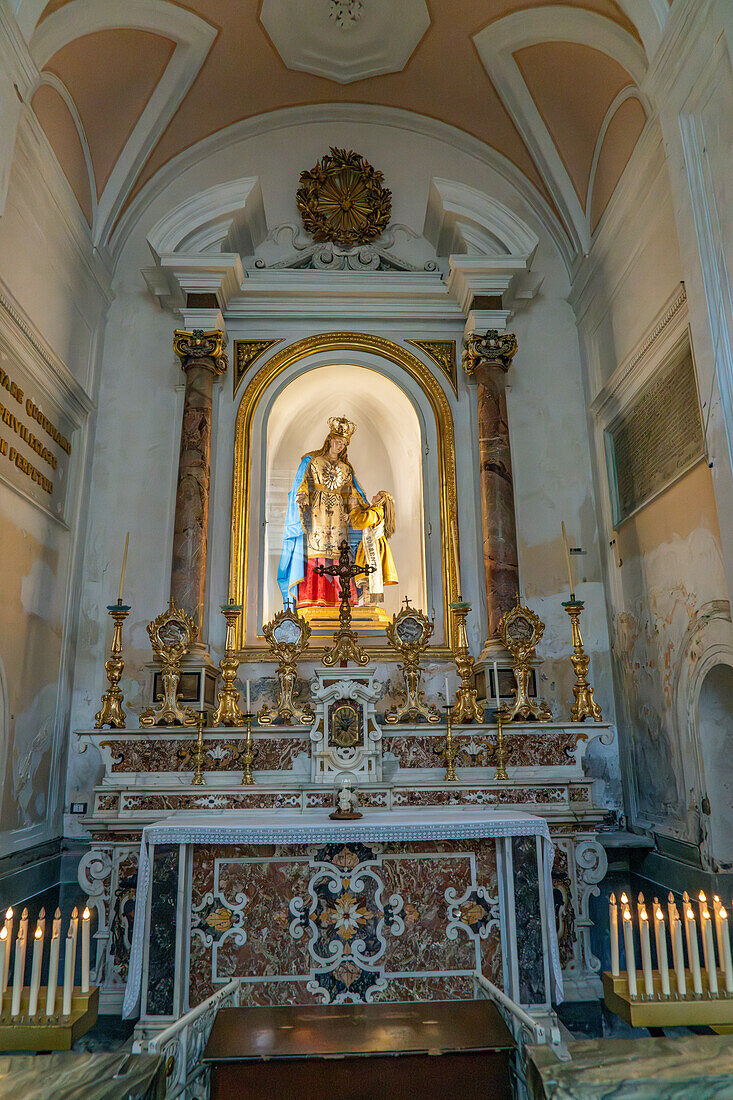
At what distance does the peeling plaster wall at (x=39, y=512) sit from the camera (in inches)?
231

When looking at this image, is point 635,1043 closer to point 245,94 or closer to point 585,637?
point 585,637

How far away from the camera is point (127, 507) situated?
24.7 feet

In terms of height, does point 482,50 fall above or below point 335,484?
above

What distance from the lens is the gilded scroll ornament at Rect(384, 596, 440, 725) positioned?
5.98m

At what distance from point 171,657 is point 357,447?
11.7ft

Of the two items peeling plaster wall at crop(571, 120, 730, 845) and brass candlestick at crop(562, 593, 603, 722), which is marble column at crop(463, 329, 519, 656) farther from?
peeling plaster wall at crop(571, 120, 730, 845)

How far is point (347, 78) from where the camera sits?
8.20 metres

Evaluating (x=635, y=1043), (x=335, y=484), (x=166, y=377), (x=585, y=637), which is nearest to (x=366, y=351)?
(x=335, y=484)

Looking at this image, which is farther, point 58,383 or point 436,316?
point 436,316

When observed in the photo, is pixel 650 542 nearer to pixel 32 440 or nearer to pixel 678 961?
pixel 678 961

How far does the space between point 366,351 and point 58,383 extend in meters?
2.88

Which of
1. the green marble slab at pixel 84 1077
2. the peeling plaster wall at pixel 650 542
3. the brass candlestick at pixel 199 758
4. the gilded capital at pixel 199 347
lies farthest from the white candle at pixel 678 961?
the gilded capital at pixel 199 347

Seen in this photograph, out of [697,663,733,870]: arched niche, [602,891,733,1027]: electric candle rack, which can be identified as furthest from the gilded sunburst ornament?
[602,891,733,1027]: electric candle rack

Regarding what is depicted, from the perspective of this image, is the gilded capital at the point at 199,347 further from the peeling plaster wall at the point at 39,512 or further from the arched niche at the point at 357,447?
the peeling plaster wall at the point at 39,512
